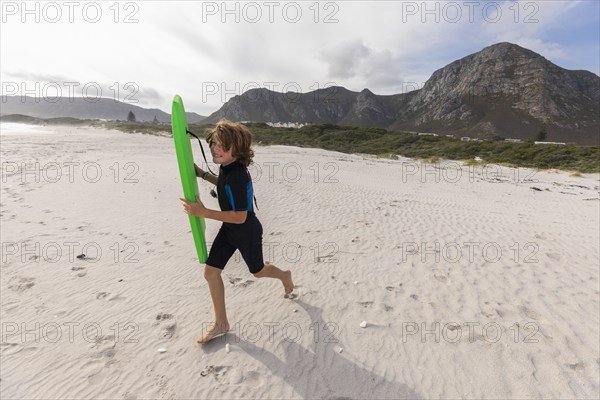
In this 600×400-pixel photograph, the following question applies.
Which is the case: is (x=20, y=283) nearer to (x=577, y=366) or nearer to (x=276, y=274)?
(x=276, y=274)

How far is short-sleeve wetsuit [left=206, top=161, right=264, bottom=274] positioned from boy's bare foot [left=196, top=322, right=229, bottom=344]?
72cm

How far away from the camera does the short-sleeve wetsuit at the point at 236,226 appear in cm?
267

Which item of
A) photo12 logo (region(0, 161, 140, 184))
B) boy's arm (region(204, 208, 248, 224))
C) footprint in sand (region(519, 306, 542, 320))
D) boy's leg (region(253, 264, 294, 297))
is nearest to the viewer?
boy's arm (region(204, 208, 248, 224))

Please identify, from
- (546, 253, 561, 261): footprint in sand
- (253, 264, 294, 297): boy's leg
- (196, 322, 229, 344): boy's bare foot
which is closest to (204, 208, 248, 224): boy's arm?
(253, 264, 294, 297): boy's leg

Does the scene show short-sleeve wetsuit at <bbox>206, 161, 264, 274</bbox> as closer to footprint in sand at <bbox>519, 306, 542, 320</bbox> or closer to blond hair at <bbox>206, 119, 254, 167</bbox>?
blond hair at <bbox>206, 119, 254, 167</bbox>

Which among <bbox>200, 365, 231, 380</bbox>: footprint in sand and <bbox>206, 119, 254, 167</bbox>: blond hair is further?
<bbox>200, 365, 231, 380</bbox>: footprint in sand

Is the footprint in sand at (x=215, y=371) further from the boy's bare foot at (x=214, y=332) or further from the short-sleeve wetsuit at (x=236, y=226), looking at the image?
the short-sleeve wetsuit at (x=236, y=226)

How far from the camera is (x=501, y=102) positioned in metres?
→ 111

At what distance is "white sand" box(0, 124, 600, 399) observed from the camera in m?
2.87

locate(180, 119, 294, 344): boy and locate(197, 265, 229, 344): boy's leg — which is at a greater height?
locate(180, 119, 294, 344): boy

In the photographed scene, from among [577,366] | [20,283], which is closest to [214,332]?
[20,283]

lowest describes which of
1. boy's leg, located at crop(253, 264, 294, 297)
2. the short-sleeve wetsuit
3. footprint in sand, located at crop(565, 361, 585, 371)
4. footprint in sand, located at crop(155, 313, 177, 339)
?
footprint in sand, located at crop(565, 361, 585, 371)

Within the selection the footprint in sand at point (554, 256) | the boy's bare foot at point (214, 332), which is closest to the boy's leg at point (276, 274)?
the boy's bare foot at point (214, 332)

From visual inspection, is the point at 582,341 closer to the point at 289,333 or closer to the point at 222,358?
the point at 289,333
